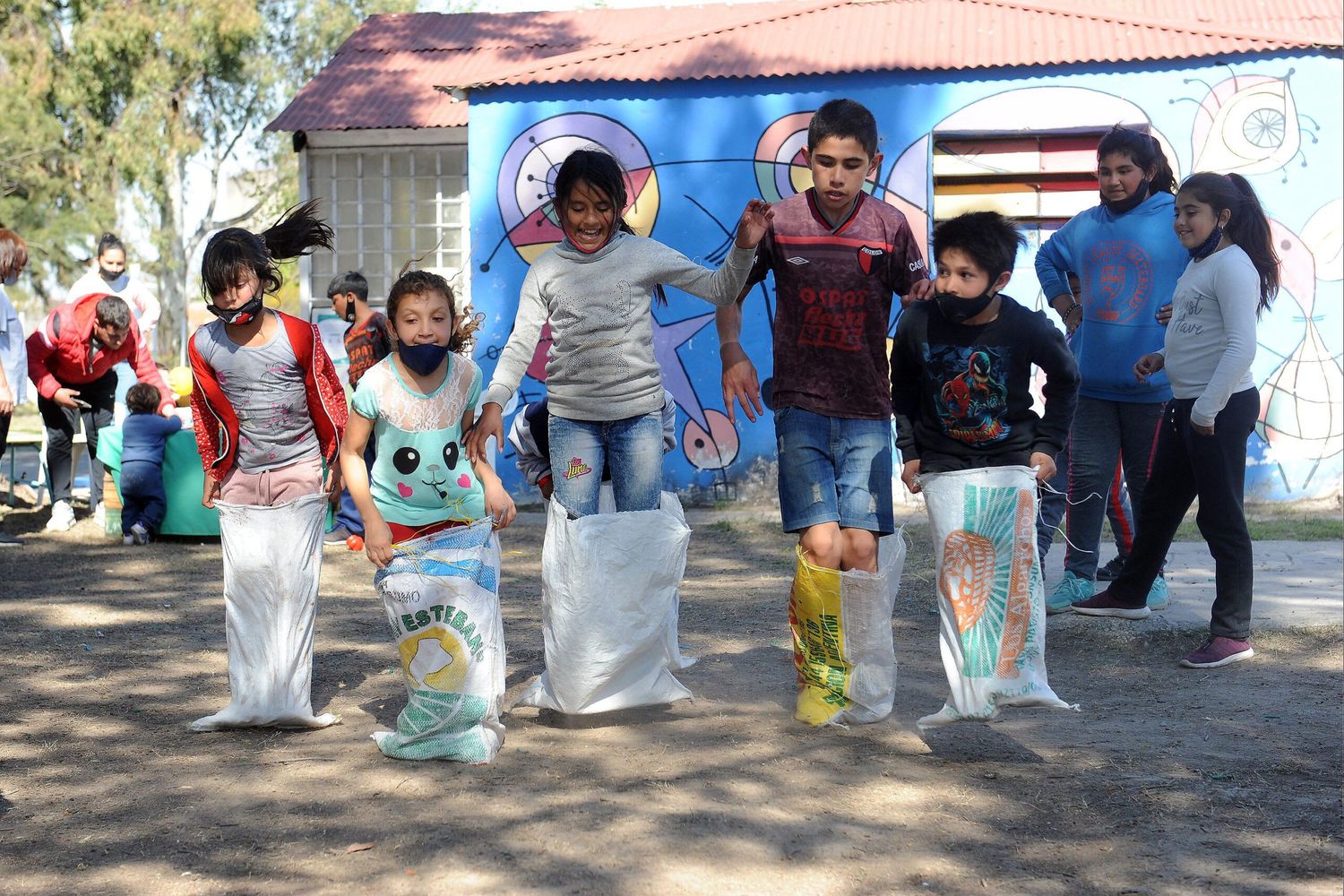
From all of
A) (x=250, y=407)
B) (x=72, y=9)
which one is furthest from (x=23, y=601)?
(x=72, y=9)

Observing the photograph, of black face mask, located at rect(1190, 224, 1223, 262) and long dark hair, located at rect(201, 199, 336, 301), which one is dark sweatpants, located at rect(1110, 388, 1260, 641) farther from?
long dark hair, located at rect(201, 199, 336, 301)

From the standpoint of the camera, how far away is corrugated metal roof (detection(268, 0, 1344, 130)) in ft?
33.8

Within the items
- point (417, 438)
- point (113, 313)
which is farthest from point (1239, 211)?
point (113, 313)

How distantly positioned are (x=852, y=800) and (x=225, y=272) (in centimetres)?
245

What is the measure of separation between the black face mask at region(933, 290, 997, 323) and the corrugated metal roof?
669 centimetres

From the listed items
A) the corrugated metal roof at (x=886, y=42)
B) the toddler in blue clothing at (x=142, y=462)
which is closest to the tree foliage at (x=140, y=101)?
the corrugated metal roof at (x=886, y=42)

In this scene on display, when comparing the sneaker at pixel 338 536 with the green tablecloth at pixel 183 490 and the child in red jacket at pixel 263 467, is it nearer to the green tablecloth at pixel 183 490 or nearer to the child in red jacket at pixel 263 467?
the green tablecloth at pixel 183 490

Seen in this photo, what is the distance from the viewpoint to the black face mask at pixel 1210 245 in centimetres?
532

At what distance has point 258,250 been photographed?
14.5 feet

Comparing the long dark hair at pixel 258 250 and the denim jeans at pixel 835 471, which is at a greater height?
the long dark hair at pixel 258 250

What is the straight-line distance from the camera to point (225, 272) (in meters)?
4.35

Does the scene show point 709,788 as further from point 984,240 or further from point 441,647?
point 984,240

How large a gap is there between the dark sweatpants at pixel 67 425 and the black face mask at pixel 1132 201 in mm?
6841

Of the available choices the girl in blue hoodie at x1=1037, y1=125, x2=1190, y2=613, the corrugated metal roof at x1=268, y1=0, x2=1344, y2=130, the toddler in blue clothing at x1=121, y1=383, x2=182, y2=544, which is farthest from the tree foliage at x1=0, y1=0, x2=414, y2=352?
the girl in blue hoodie at x1=1037, y1=125, x2=1190, y2=613
